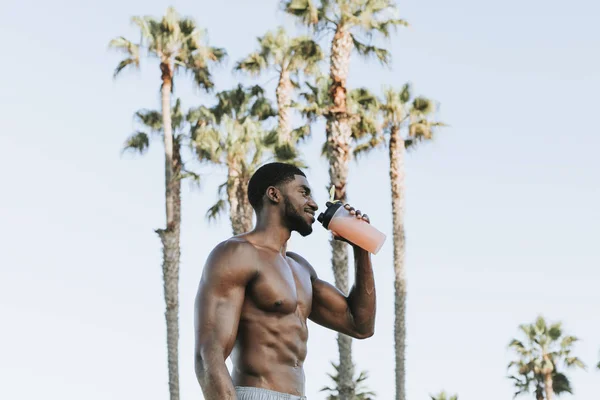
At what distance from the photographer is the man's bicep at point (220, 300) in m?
4.37

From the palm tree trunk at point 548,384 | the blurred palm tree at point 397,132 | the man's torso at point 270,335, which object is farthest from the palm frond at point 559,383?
the man's torso at point 270,335

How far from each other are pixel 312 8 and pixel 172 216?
5930 mm

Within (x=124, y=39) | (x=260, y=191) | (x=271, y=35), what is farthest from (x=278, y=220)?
(x=271, y=35)

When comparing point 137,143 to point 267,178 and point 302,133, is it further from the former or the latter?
point 267,178

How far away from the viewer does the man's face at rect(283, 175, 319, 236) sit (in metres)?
4.69

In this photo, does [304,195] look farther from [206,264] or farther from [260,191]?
[206,264]

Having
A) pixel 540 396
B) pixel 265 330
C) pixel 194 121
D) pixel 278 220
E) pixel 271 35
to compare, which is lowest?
pixel 265 330

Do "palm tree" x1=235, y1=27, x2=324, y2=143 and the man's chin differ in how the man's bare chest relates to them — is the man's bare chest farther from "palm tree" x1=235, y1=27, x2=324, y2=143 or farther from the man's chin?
"palm tree" x1=235, y1=27, x2=324, y2=143

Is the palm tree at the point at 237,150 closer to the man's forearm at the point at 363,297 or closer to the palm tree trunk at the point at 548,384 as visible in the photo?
the palm tree trunk at the point at 548,384

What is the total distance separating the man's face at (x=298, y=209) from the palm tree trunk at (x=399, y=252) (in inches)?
873

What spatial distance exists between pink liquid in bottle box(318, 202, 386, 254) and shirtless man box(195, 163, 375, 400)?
0.04 m

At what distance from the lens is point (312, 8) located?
993 inches

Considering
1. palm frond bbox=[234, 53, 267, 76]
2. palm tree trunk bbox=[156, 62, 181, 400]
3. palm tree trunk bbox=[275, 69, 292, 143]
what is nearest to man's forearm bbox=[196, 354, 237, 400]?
palm tree trunk bbox=[156, 62, 181, 400]

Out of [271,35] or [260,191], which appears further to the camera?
[271,35]
